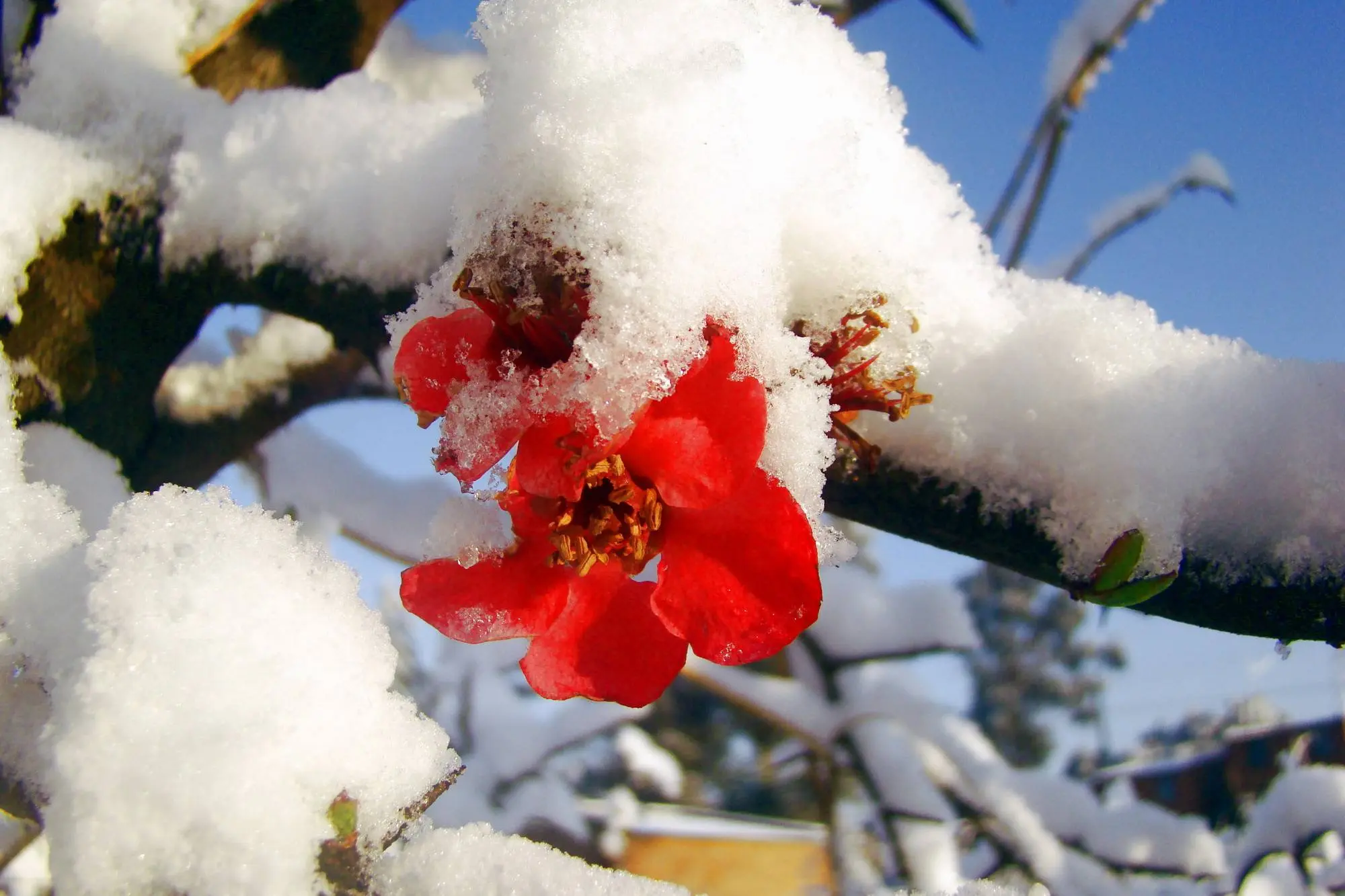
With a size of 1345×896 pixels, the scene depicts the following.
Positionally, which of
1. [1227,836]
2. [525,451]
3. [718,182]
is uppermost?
[718,182]

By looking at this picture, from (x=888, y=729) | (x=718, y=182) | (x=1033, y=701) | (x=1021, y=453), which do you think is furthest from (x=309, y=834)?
(x=1033, y=701)

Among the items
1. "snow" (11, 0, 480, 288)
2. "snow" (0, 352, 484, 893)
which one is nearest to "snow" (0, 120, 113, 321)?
"snow" (11, 0, 480, 288)

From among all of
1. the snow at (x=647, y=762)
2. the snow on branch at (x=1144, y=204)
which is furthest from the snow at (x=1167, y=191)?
the snow at (x=647, y=762)

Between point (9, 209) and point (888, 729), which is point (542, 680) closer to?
point (9, 209)

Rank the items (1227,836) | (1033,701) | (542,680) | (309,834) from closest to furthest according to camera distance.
A: 1. (309,834)
2. (542,680)
3. (1227,836)
4. (1033,701)

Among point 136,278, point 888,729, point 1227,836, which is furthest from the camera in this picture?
point 1227,836

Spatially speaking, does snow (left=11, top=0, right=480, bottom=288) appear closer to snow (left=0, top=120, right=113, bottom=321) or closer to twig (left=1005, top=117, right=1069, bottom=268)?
snow (left=0, top=120, right=113, bottom=321)
